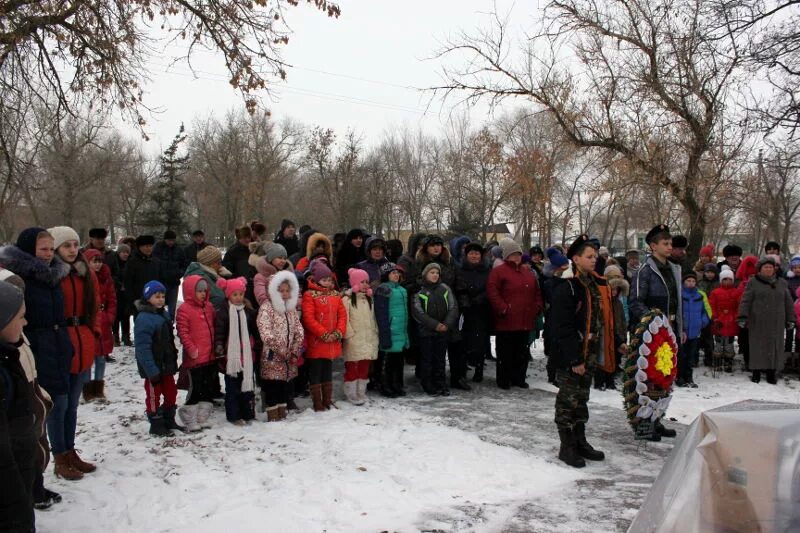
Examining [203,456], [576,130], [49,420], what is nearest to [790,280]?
[576,130]

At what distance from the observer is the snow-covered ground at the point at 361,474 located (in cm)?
431

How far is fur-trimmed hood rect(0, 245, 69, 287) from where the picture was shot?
468 cm

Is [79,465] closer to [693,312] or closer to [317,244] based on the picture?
[317,244]

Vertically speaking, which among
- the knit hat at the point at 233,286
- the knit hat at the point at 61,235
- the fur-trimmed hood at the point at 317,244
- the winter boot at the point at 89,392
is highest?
the fur-trimmed hood at the point at 317,244

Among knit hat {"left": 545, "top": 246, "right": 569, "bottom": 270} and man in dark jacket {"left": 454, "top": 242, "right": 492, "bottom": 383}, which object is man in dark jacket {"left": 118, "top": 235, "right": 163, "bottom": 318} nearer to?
man in dark jacket {"left": 454, "top": 242, "right": 492, "bottom": 383}

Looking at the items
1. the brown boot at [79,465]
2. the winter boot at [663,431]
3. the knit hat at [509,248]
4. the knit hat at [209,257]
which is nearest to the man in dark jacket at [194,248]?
the knit hat at [209,257]

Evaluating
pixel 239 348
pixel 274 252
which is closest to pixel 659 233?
pixel 274 252

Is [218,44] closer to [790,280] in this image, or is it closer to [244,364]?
[244,364]

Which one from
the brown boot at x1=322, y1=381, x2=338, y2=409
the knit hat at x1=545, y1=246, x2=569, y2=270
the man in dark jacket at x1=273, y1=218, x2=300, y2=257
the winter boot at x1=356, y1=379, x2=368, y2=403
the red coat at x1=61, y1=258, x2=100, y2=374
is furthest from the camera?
the man in dark jacket at x1=273, y1=218, x2=300, y2=257

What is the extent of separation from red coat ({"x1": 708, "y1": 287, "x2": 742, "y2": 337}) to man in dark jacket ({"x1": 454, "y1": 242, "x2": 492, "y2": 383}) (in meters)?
4.14

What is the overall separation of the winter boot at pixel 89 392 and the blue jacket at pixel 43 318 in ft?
9.35

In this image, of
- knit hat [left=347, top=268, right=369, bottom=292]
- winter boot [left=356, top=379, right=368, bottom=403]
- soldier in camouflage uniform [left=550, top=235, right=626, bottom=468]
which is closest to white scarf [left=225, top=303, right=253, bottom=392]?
winter boot [left=356, top=379, right=368, bottom=403]

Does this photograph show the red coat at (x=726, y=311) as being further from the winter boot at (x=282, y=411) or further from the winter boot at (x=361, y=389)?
the winter boot at (x=282, y=411)

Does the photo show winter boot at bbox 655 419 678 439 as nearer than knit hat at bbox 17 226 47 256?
No
